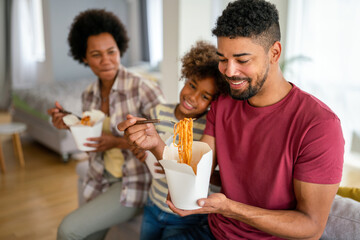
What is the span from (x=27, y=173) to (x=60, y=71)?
3011 millimetres

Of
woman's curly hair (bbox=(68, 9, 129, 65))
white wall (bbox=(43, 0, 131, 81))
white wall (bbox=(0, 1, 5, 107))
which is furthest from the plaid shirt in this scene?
white wall (bbox=(0, 1, 5, 107))

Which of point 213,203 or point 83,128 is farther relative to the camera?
point 83,128

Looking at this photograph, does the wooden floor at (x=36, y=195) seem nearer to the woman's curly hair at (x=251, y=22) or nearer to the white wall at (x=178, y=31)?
the white wall at (x=178, y=31)

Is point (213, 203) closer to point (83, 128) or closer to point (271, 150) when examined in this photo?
point (271, 150)

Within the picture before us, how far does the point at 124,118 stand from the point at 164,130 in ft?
1.17

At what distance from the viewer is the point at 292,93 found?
1105 millimetres

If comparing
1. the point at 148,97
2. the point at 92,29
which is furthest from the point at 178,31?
the point at 148,97

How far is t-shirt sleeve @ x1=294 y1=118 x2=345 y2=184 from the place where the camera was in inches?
38.4

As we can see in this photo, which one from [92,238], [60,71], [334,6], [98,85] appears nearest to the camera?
[92,238]

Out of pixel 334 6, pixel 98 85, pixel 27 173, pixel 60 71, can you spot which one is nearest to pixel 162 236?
pixel 98 85

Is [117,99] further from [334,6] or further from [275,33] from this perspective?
[334,6]

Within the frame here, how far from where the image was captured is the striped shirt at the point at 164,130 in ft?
4.66

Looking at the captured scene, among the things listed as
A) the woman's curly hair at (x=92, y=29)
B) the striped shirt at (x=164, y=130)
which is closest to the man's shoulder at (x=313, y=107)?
the striped shirt at (x=164, y=130)

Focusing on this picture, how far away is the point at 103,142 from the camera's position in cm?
161
